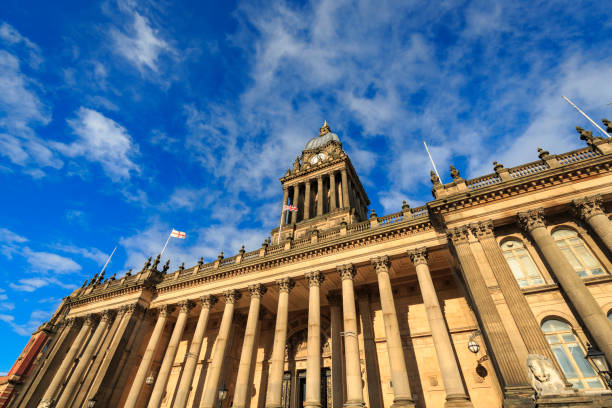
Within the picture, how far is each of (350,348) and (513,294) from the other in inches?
373

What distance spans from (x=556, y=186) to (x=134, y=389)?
1287 inches

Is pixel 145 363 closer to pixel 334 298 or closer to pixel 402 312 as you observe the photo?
Answer: pixel 334 298

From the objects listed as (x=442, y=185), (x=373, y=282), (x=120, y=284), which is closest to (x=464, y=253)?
(x=442, y=185)

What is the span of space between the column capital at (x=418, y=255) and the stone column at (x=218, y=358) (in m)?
14.6

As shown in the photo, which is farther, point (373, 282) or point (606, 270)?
point (373, 282)

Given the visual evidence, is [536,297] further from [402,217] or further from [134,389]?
[134,389]

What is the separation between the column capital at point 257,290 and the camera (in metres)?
23.7

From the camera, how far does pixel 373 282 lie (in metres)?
23.6

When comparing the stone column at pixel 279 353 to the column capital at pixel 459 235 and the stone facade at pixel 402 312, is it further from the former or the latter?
the column capital at pixel 459 235

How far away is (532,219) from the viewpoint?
16859 mm

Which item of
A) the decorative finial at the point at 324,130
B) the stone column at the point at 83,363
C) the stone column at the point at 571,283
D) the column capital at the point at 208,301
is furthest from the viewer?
the decorative finial at the point at 324,130

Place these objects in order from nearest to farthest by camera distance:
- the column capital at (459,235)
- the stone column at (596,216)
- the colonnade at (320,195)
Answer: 1. the stone column at (596,216)
2. the column capital at (459,235)
3. the colonnade at (320,195)

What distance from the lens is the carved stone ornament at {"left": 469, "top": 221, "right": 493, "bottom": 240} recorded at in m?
17.4

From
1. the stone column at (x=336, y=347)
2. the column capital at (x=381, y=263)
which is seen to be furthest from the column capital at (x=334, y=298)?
the column capital at (x=381, y=263)
